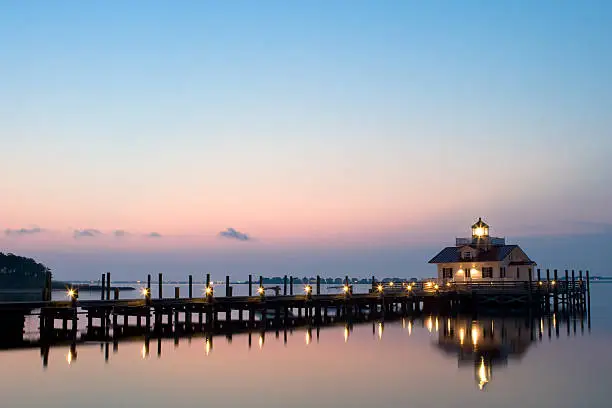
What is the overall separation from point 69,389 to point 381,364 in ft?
51.1

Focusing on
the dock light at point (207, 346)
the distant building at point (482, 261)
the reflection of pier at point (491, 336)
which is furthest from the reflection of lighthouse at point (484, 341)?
the dock light at point (207, 346)

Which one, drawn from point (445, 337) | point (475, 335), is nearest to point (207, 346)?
point (445, 337)

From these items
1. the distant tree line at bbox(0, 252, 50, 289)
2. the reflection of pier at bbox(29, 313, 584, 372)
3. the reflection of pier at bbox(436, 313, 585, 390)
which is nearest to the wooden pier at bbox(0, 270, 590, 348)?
the reflection of pier at bbox(29, 313, 584, 372)

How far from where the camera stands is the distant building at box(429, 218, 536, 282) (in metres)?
72.6

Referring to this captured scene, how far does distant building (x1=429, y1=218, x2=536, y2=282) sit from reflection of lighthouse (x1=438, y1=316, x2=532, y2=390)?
36.2 ft

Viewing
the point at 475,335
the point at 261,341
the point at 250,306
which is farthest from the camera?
the point at 250,306

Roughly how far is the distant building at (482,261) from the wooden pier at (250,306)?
82.0 inches

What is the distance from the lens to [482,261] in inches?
2886

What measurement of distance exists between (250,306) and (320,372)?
21700mm

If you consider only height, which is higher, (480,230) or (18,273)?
(480,230)

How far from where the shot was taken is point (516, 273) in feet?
241

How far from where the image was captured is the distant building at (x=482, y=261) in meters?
72.6

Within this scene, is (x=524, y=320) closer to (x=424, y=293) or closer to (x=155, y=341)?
(x=424, y=293)

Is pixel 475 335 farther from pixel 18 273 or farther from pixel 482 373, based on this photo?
A: pixel 18 273
